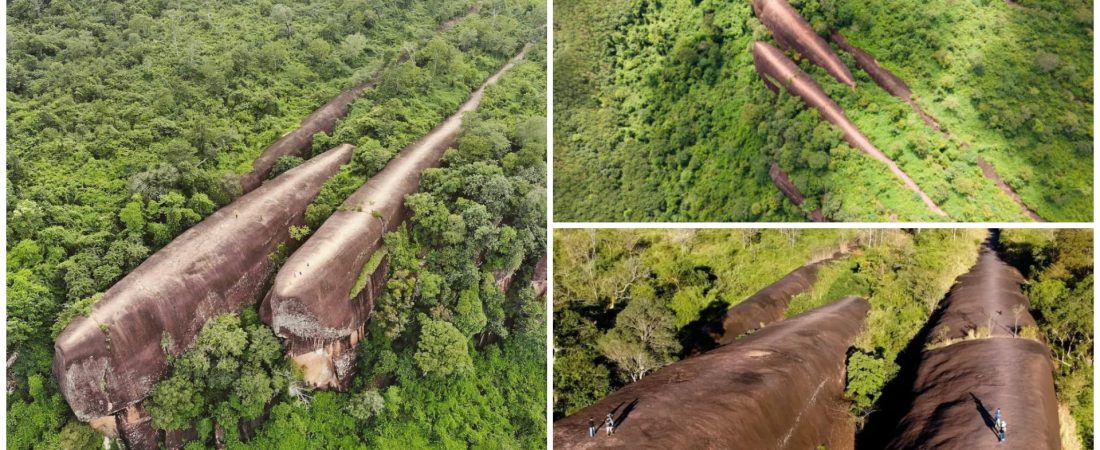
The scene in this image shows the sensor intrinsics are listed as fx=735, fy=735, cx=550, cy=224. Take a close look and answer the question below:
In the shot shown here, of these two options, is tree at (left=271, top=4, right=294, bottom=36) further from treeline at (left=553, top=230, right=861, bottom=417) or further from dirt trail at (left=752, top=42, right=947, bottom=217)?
dirt trail at (left=752, top=42, right=947, bottom=217)

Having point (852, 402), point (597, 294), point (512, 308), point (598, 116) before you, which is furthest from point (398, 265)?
point (852, 402)

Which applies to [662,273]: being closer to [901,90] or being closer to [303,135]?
[901,90]

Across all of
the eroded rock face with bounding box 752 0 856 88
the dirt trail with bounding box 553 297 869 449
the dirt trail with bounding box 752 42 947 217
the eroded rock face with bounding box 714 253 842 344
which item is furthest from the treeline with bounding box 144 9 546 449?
the eroded rock face with bounding box 752 0 856 88

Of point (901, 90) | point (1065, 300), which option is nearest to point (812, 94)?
point (901, 90)

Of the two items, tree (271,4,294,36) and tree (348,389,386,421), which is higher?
tree (271,4,294,36)

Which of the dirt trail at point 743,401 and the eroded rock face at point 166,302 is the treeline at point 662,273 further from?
the eroded rock face at point 166,302
